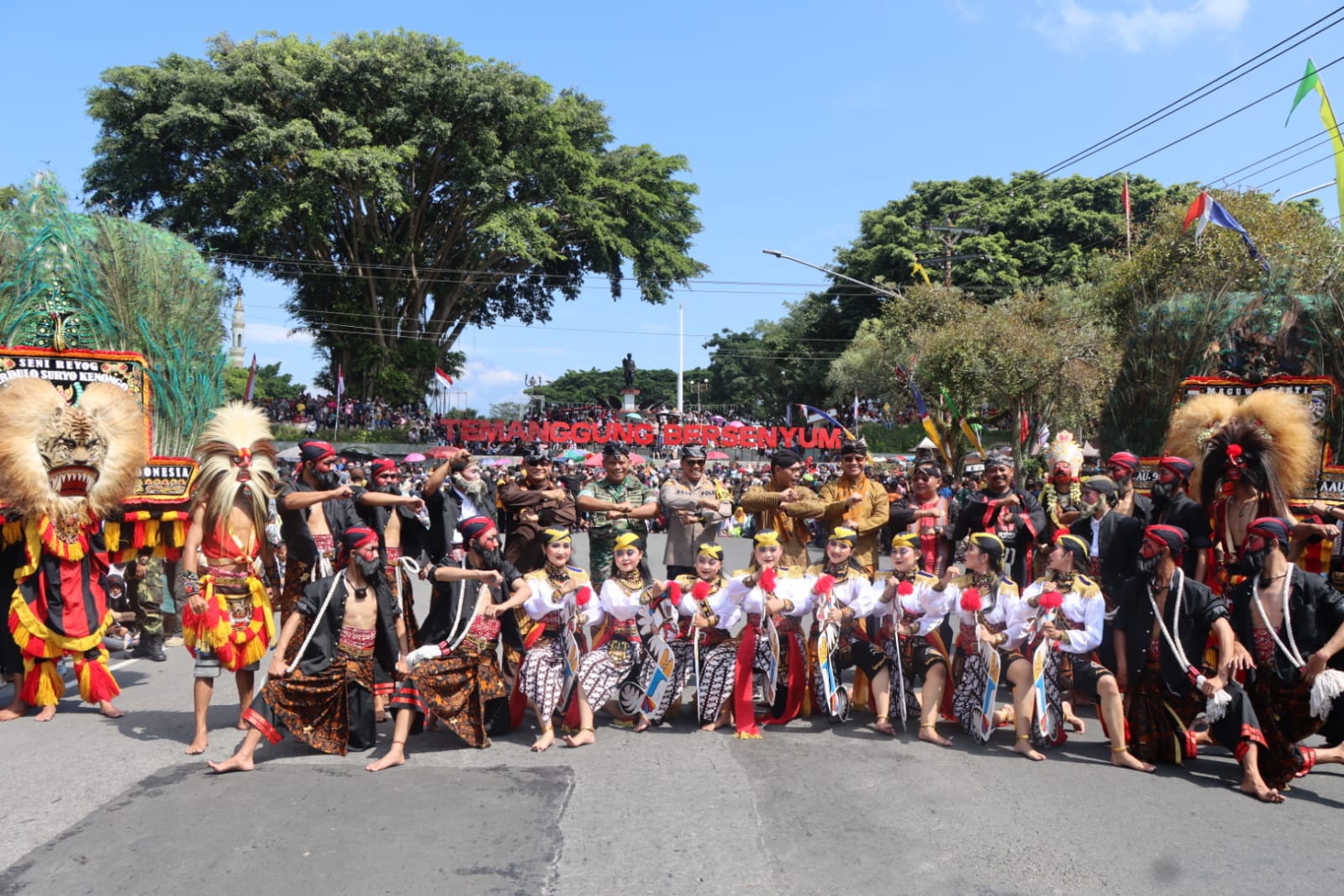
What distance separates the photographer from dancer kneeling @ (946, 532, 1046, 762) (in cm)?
609

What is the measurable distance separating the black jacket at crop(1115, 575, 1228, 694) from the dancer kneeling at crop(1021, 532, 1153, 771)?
161 millimetres

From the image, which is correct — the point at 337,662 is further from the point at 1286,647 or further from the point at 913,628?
the point at 1286,647

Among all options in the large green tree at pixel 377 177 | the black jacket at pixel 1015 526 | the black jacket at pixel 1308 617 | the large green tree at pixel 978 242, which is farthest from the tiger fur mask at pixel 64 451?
the large green tree at pixel 978 242

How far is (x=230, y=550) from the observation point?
A: 20.8 feet

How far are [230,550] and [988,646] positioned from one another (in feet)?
15.2

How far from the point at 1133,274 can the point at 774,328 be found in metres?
48.9

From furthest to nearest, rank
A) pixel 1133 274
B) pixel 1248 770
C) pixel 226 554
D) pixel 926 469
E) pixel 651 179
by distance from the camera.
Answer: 1. pixel 651 179
2. pixel 1133 274
3. pixel 926 469
4. pixel 226 554
5. pixel 1248 770

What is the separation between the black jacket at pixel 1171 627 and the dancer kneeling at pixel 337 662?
421 centimetres

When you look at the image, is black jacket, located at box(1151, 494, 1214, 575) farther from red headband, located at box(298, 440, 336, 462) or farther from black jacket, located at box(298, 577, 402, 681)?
red headband, located at box(298, 440, 336, 462)

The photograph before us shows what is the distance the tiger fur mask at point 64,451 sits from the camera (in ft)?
21.8

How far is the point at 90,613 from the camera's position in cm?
687

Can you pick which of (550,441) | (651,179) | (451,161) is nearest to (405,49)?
(451,161)

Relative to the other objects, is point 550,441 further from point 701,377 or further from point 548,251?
point 701,377

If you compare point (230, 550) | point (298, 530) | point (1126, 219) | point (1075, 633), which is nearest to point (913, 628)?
point (1075, 633)
